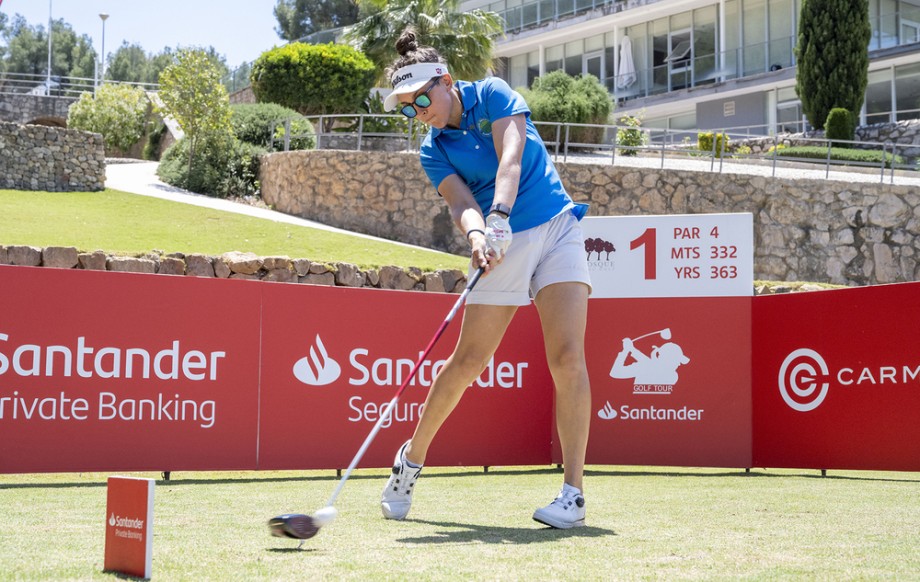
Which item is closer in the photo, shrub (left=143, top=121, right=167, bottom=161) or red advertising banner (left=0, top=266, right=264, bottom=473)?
red advertising banner (left=0, top=266, right=264, bottom=473)

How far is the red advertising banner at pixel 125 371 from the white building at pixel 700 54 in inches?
1110

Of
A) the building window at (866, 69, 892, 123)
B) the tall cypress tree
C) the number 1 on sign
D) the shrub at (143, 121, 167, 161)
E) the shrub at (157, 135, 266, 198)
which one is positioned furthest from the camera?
the shrub at (143, 121, 167, 161)

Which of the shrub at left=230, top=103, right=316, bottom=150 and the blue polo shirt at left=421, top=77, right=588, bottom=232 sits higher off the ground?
the shrub at left=230, top=103, right=316, bottom=150

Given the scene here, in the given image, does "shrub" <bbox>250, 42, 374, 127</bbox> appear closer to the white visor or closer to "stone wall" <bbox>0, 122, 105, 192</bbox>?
"stone wall" <bbox>0, 122, 105, 192</bbox>

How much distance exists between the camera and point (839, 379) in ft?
23.0

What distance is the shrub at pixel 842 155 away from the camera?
26.2m

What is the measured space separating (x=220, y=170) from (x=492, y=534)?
21.6 metres

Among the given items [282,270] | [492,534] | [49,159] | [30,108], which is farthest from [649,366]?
[30,108]

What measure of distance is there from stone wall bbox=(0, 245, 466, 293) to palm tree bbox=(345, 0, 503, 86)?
1661 centimetres

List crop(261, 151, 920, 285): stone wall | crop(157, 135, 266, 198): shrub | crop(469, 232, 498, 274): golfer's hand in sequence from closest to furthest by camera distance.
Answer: crop(469, 232, 498, 274): golfer's hand
crop(261, 151, 920, 285): stone wall
crop(157, 135, 266, 198): shrub

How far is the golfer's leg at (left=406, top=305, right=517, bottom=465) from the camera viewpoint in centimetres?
415

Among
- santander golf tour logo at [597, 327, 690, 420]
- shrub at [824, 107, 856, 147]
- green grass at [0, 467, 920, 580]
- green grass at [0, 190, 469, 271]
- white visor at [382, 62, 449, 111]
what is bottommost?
green grass at [0, 467, 920, 580]

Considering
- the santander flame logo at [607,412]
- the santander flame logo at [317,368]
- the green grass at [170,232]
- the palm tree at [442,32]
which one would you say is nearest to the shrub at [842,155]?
the palm tree at [442,32]

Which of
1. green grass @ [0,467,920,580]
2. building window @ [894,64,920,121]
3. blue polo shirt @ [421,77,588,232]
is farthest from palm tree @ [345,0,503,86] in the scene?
blue polo shirt @ [421,77,588,232]
